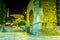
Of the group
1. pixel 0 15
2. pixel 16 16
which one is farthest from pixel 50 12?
pixel 16 16

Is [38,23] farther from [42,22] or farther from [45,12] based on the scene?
[45,12]

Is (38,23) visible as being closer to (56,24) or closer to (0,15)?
(56,24)

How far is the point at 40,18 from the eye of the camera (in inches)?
335

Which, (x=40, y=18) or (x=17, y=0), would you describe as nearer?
(x=40, y=18)

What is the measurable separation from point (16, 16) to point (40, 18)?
54.9 ft

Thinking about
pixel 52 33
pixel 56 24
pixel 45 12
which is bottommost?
pixel 52 33

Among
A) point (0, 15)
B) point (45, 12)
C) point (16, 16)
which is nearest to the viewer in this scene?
point (45, 12)

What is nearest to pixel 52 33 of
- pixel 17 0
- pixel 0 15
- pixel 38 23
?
pixel 38 23

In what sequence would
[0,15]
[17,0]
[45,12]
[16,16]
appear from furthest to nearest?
[16,16]
[17,0]
[0,15]
[45,12]

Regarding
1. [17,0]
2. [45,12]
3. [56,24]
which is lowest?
[56,24]

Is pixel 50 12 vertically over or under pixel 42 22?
over

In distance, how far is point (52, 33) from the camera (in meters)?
8.55

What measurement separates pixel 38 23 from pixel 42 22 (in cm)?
25

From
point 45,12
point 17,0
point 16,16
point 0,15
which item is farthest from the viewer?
point 16,16
